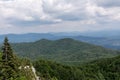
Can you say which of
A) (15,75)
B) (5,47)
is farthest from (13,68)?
(5,47)

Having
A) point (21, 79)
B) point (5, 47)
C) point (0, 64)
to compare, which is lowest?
point (21, 79)

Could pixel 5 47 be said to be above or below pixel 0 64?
above

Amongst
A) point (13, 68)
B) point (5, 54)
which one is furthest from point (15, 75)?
point (5, 54)

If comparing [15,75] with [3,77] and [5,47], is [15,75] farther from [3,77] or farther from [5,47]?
[5,47]

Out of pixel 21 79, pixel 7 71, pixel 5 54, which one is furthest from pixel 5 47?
pixel 21 79

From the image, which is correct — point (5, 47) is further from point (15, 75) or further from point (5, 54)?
point (15, 75)

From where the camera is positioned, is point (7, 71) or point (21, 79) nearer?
point (7, 71)

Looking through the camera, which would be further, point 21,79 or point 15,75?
point 21,79

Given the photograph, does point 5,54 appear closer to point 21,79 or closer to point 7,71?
point 7,71
